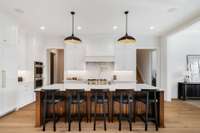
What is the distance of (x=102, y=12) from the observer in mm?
4742

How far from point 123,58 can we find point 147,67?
112 inches

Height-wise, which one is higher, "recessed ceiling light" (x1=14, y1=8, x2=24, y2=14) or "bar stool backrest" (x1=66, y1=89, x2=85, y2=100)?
"recessed ceiling light" (x1=14, y1=8, x2=24, y2=14)

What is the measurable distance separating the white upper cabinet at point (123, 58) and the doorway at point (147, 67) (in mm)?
1884

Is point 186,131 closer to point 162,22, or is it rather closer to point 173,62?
point 162,22

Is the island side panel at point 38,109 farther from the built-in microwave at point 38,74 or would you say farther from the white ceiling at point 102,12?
the built-in microwave at point 38,74

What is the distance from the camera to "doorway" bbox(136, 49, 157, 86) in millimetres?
9188

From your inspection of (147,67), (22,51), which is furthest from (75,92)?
(147,67)

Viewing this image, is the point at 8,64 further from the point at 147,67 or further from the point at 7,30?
the point at 147,67

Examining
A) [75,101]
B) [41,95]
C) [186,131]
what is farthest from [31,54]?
[186,131]

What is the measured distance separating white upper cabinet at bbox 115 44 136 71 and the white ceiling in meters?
1.42

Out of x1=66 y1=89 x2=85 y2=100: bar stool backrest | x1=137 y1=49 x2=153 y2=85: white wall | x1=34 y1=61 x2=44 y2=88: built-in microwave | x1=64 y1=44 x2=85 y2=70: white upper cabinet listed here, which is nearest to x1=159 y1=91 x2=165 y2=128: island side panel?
x1=66 y1=89 x2=85 y2=100: bar stool backrest

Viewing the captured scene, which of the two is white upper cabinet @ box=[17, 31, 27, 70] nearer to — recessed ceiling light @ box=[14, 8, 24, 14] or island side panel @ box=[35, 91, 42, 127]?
recessed ceiling light @ box=[14, 8, 24, 14]

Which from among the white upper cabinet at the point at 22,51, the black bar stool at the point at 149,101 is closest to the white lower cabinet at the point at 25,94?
the white upper cabinet at the point at 22,51

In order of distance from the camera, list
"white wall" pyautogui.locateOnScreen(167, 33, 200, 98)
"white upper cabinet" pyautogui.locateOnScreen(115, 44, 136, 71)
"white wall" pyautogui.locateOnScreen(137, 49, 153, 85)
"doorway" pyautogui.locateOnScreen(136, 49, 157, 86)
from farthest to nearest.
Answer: "white wall" pyautogui.locateOnScreen(137, 49, 153, 85), "doorway" pyautogui.locateOnScreen(136, 49, 157, 86), "white wall" pyautogui.locateOnScreen(167, 33, 200, 98), "white upper cabinet" pyautogui.locateOnScreen(115, 44, 136, 71)
